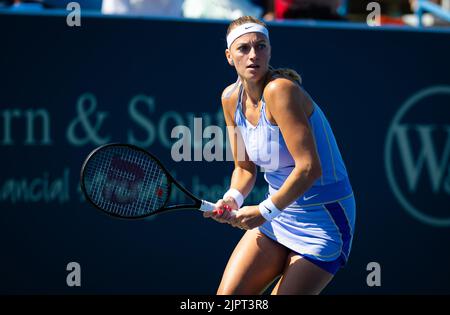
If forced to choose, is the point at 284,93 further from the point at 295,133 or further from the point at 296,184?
the point at 296,184

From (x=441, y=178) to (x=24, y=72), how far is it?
2.98 metres

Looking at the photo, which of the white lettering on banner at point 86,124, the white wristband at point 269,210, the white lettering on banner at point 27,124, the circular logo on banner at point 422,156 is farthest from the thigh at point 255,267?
the circular logo on banner at point 422,156

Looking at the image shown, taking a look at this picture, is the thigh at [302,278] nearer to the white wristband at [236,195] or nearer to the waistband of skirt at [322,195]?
the waistband of skirt at [322,195]

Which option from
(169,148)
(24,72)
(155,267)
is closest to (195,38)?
(169,148)

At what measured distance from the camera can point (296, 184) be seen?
3.39 meters

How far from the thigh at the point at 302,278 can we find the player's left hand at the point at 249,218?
24 cm

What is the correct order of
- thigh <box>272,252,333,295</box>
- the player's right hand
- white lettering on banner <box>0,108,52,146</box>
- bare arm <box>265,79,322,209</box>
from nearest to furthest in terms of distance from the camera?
bare arm <box>265,79,322,209</box>, thigh <box>272,252,333,295</box>, the player's right hand, white lettering on banner <box>0,108,52,146</box>

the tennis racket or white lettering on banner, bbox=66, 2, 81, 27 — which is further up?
white lettering on banner, bbox=66, 2, 81, 27

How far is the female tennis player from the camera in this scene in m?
3.40

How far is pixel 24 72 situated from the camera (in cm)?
522

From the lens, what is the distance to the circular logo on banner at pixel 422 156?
5684 millimetres

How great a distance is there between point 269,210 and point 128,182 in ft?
2.43

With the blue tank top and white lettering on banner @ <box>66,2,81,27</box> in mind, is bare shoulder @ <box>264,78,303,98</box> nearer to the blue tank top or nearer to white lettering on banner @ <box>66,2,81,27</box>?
the blue tank top

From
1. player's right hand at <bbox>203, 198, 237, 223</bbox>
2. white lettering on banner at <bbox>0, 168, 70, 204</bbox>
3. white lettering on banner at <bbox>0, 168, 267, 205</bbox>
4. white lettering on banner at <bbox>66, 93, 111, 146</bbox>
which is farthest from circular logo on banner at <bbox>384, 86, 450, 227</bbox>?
player's right hand at <bbox>203, 198, 237, 223</bbox>
